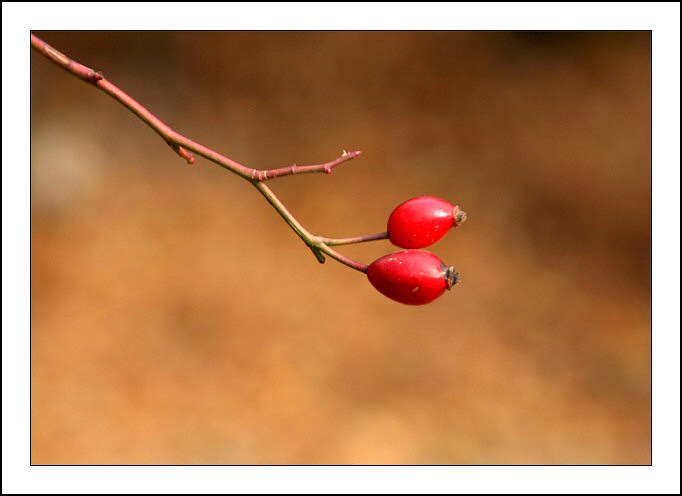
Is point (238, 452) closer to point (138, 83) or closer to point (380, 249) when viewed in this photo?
point (380, 249)

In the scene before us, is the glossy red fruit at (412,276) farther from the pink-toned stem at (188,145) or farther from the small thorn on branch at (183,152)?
the small thorn on branch at (183,152)

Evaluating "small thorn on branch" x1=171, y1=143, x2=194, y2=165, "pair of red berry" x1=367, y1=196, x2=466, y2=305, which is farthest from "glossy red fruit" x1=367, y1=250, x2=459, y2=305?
"small thorn on branch" x1=171, y1=143, x2=194, y2=165

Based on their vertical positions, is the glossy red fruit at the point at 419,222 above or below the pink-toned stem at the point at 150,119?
below

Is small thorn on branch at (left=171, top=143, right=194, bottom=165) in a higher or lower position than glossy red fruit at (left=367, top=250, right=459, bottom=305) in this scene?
higher

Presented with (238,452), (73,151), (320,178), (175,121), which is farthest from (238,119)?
(238,452)

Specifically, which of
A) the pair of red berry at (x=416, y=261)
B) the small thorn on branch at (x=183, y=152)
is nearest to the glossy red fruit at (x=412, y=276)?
the pair of red berry at (x=416, y=261)

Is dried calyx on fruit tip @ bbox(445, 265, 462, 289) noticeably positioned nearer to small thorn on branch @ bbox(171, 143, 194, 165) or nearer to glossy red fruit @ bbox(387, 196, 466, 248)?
glossy red fruit @ bbox(387, 196, 466, 248)

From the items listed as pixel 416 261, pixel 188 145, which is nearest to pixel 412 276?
pixel 416 261

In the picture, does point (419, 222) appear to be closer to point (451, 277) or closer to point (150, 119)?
point (451, 277)
